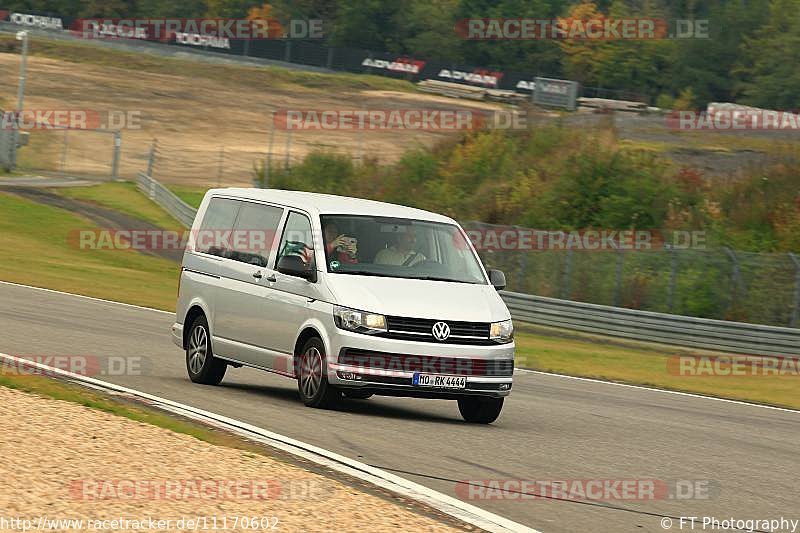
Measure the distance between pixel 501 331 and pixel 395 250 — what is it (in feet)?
4.47

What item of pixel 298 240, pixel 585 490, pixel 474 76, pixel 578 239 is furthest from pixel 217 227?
pixel 474 76

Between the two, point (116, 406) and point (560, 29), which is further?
point (560, 29)

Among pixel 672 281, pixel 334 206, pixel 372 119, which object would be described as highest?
pixel 372 119

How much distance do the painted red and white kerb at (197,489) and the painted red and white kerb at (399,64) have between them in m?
95.2

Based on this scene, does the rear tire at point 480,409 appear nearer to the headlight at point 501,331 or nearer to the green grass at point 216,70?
the headlight at point 501,331

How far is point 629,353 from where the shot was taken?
29.6 meters

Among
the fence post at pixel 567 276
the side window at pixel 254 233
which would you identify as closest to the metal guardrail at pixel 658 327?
the fence post at pixel 567 276

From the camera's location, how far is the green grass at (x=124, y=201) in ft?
166

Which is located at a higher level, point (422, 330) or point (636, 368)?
point (422, 330)

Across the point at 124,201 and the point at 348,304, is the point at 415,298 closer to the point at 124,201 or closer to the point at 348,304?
the point at 348,304

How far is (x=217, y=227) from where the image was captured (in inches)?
594

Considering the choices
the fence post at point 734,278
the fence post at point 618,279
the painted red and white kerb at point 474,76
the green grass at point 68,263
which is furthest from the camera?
the painted red and white kerb at point 474,76

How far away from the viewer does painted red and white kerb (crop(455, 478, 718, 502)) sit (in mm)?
9438

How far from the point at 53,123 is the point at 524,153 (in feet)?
114
